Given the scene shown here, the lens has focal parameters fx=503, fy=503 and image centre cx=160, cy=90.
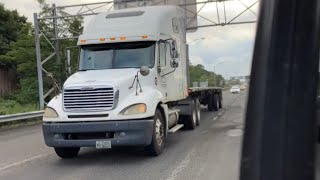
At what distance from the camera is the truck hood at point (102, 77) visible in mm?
9734

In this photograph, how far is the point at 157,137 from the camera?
990cm

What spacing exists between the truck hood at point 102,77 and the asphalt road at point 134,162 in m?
1.56

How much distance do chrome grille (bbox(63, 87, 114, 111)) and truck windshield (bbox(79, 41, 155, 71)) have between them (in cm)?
140

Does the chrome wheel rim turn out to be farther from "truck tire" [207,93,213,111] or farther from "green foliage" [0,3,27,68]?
"green foliage" [0,3,27,68]

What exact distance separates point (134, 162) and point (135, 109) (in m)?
1.02

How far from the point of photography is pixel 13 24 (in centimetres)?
4222

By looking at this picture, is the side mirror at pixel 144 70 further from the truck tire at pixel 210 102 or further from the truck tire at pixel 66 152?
the truck tire at pixel 210 102

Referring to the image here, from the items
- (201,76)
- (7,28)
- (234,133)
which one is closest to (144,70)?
(234,133)

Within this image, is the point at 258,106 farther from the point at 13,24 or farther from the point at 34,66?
the point at 13,24

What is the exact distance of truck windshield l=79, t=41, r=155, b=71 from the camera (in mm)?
10836

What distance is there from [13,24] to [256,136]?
4290cm

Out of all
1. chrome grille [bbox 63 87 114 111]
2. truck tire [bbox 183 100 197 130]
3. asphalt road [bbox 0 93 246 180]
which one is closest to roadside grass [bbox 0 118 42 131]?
asphalt road [bbox 0 93 246 180]

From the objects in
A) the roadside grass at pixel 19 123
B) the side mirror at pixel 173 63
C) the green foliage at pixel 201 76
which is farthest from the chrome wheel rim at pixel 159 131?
the green foliage at pixel 201 76

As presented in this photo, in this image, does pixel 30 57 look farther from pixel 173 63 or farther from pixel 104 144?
pixel 104 144
